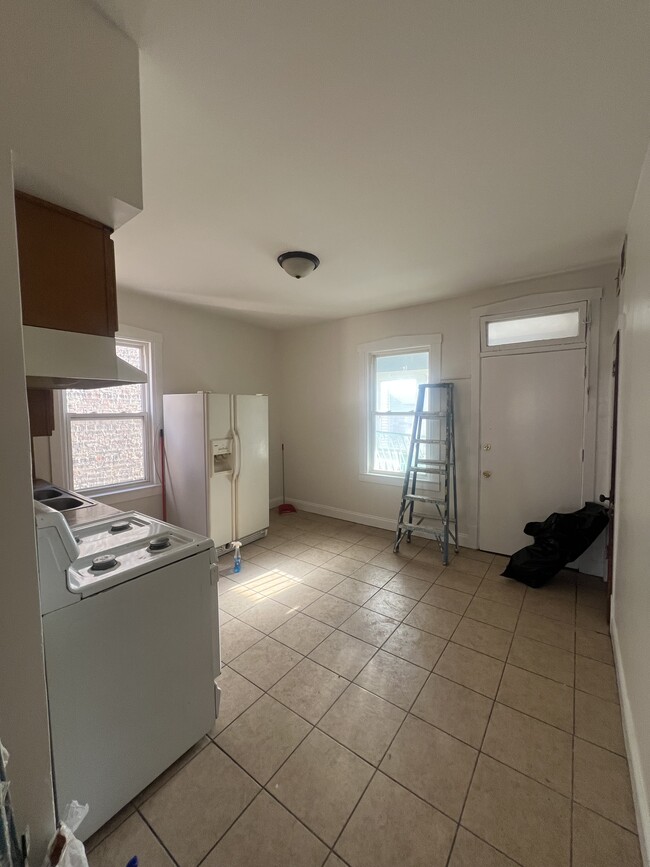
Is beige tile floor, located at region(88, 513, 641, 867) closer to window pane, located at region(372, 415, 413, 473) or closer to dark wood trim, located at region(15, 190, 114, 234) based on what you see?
window pane, located at region(372, 415, 413, 473)

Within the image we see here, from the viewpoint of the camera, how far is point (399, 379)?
3.91 metres

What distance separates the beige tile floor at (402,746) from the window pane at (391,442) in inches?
65.1

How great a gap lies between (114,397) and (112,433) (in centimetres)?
34

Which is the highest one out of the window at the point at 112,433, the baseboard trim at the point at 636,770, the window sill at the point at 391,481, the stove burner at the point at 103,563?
the window at the point at 112,433

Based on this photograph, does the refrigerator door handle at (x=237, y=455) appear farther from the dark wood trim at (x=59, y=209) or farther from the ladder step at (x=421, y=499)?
the dark wood trim at (x=59, y=209)

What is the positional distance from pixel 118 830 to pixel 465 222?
3.19 m

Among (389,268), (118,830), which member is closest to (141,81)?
(389,268)

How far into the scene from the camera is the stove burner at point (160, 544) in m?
1.37

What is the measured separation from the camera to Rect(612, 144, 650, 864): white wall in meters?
1.22

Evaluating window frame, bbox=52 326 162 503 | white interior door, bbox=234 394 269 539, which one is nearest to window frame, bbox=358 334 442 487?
white interior door, bbox=234 394 269 539

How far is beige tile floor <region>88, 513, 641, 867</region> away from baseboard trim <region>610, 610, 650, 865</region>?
33mm

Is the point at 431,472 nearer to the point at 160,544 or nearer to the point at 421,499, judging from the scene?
the point at 421,499

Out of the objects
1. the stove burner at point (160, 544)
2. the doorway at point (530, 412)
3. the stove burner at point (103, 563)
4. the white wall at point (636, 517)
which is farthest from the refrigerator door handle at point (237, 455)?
the white wall at point (636, 517)

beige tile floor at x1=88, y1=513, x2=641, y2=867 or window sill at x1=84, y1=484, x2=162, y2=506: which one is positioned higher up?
window sill at x1=84, y1=484, x2=162, y2=506
